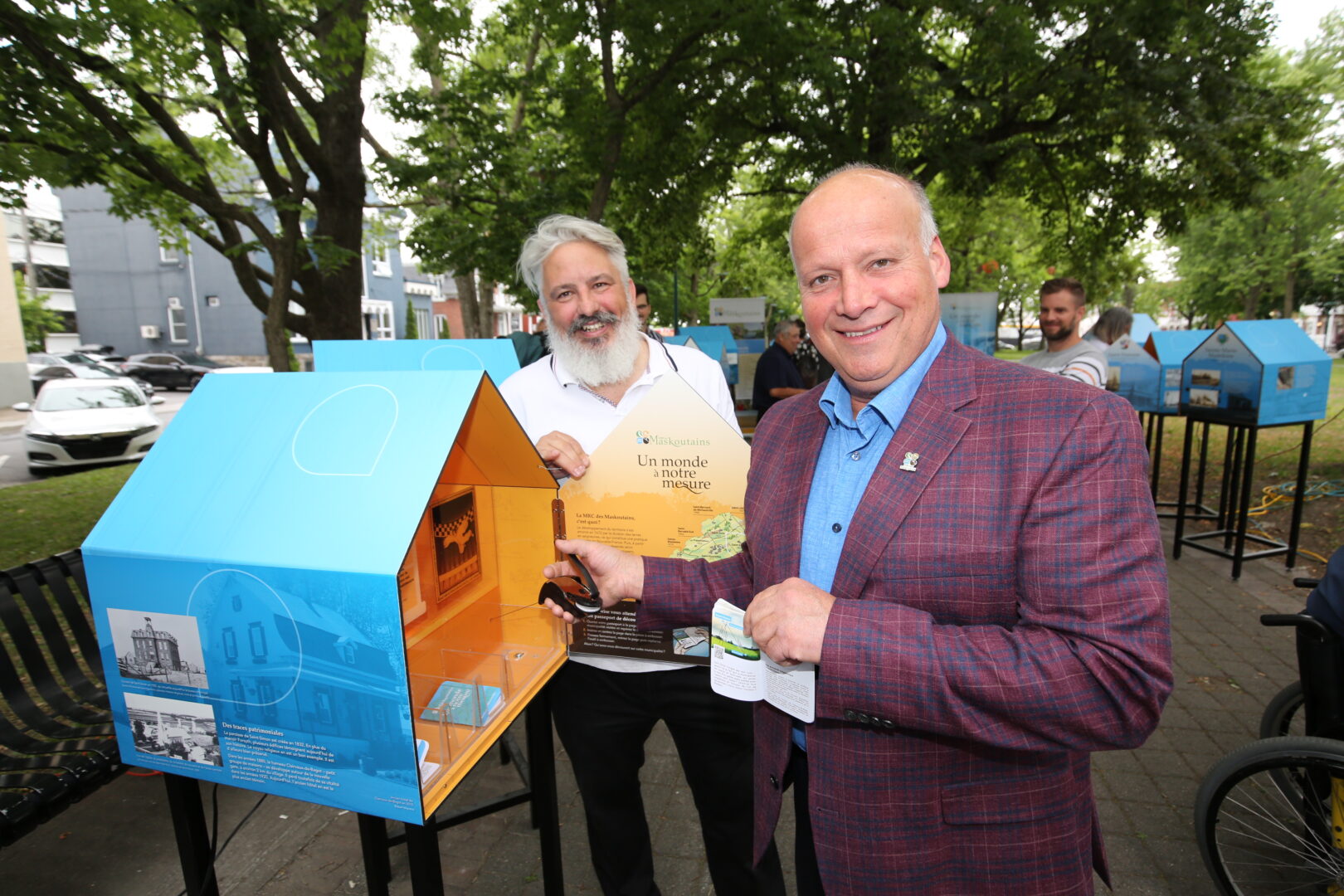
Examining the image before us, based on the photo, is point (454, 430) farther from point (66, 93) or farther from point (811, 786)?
point (66, 93)

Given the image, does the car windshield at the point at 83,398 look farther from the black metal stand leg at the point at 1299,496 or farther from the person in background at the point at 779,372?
the black metal stand leg at the point at 1299,496

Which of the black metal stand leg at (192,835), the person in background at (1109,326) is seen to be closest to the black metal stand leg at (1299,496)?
the person in background at (1109,326)

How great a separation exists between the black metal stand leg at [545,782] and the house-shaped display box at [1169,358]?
7060mm

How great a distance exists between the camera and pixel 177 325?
31.8m

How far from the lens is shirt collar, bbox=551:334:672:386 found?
230 centimetres

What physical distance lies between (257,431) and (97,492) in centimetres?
959

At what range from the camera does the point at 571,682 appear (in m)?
2.09

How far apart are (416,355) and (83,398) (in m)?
11.5

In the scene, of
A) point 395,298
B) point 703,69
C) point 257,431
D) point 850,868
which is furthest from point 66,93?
point 395,298

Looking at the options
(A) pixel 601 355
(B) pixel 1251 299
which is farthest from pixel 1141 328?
(B) pixel 1251 299

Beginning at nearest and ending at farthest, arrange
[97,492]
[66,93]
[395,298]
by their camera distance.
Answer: [66,93]
[97,492]
[395,298]

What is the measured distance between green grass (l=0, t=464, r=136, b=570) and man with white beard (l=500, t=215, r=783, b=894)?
4.64 meters

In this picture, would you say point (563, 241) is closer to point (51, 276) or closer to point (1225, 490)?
point (1225, 490)

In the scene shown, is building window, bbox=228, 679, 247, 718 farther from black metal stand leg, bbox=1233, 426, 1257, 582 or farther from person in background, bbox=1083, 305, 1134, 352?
person in background, bbox=1083, 305, 1134, 352
